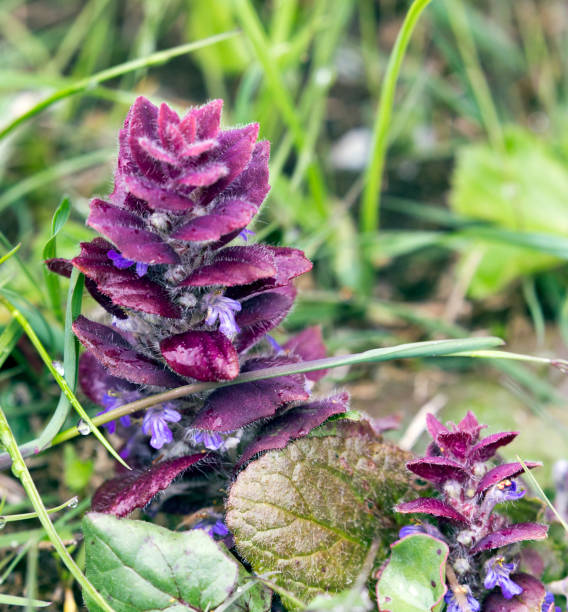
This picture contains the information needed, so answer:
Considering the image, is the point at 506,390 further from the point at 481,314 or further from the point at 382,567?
the point at 382,567

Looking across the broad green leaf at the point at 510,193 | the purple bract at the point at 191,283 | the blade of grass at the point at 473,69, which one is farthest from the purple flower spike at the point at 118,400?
the blade of grass at the point at 473,69

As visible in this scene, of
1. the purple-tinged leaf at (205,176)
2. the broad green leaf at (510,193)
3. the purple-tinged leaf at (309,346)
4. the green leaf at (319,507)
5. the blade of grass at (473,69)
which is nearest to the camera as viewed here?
the purple-tinged leaf at (205,176)

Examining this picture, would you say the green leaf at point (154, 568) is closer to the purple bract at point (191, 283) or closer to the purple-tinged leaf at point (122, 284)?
the purple bract at point (191, 283)

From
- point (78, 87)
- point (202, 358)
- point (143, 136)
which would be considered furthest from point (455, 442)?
point (78, 87)

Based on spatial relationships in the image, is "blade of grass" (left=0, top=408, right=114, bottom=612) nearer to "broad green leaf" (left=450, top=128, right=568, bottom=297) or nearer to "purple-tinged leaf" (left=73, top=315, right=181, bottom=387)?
"purple-tinged leaf" (left=73, top=315, right=181, bottom=387)

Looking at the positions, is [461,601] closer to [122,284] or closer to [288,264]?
[288,264]

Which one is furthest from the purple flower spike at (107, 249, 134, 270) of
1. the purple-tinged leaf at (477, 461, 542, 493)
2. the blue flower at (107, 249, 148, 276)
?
the purple-tinged leaf at (477, 461, 542, 493)
